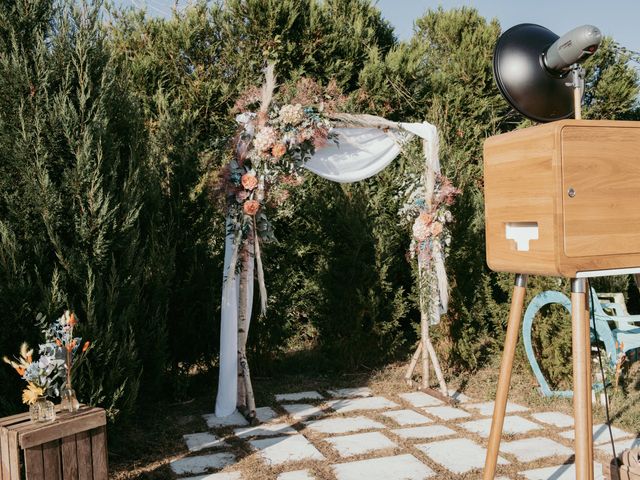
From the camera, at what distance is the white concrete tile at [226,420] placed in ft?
15.3

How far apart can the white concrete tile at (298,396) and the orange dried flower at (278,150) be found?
2.19m

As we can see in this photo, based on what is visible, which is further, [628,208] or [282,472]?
[282,472]

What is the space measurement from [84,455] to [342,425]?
2.10m

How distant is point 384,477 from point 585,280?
75.1 inches

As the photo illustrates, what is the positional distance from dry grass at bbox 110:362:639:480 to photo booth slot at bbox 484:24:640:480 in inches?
68.1

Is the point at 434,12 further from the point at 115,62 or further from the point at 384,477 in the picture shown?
the point at 384,477

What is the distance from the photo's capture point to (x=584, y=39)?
215 cm

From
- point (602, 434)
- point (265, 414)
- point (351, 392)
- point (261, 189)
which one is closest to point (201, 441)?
point (265, 414)

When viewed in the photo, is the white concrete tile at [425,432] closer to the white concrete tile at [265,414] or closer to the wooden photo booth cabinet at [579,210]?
the white concrete tile at [265,414]

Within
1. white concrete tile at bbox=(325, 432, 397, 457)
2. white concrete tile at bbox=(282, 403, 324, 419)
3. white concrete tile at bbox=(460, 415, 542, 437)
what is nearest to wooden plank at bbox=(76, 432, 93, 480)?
white concrete tile at bbox=(325, 432, 397, 457)

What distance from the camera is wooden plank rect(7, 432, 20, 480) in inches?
110

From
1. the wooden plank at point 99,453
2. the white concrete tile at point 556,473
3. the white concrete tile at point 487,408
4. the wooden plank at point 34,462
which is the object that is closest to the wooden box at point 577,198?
the white concrete tile at point 556,473

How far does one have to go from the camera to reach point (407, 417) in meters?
4.77

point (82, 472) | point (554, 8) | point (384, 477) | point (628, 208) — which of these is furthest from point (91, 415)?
point (554, 8)
